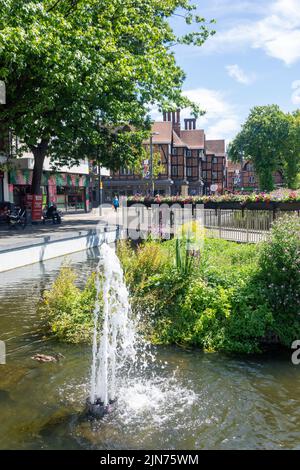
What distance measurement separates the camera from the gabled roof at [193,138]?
91.8 metres

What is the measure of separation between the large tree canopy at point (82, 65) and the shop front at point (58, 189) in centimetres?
831

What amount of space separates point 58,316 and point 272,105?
69555 millimetres

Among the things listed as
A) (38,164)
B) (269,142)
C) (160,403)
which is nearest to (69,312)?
(160,403)

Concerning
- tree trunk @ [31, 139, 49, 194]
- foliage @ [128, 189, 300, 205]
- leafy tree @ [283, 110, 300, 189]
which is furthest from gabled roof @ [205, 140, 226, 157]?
foliage @ [128, 189, 300, 205]

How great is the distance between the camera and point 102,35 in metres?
19.6

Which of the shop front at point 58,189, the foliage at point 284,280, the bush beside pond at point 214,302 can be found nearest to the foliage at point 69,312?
the bush beside pond at point 214,302

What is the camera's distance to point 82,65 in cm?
1808

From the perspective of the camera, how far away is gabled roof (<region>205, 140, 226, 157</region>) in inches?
4355

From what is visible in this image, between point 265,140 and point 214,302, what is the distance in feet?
212

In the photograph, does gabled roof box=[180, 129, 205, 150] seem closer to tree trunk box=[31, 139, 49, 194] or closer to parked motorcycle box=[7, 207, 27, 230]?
tree trunk box=[31, 139, 49, 194]

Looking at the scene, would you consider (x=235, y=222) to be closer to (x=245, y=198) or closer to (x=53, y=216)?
(x=245, y=198)

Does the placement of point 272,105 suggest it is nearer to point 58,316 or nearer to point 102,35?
point 102,35

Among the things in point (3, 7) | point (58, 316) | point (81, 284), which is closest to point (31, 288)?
point (81, 284)

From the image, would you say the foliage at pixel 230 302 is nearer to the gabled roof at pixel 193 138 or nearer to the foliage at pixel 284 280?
the foliage at pixel 284 280
